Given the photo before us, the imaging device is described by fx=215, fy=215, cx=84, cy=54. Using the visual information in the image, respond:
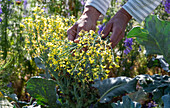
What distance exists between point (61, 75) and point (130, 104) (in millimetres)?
646

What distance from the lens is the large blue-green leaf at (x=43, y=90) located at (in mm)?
2137

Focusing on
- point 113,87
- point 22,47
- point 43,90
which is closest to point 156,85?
point 113,87

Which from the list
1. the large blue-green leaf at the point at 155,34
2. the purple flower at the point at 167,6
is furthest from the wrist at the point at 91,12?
the purple flower at the point at 167,6

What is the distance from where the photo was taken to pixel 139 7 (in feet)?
6.13

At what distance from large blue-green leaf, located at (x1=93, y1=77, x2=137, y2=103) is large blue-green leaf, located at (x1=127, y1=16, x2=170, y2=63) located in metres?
0.42

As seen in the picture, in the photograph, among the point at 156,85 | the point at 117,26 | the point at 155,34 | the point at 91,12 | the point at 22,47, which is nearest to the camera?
the point at 117,26

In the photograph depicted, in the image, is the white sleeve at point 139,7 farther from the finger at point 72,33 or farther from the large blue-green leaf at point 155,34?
the finger at point 72,33

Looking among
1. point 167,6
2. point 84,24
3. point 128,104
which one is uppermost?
point 167,6

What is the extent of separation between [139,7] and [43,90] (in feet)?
4.04

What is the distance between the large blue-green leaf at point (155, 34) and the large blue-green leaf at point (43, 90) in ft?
3.03

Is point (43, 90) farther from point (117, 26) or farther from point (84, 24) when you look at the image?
point (117, 26)

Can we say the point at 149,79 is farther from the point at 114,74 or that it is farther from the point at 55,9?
the point at 55,9

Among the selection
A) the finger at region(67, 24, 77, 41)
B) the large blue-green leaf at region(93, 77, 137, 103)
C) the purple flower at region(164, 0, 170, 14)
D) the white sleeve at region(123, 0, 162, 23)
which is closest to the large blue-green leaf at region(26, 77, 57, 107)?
the large blue-green leaf at region(93, 77, 137, 103)

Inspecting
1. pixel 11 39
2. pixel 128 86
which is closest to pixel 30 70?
pixel 11 39
